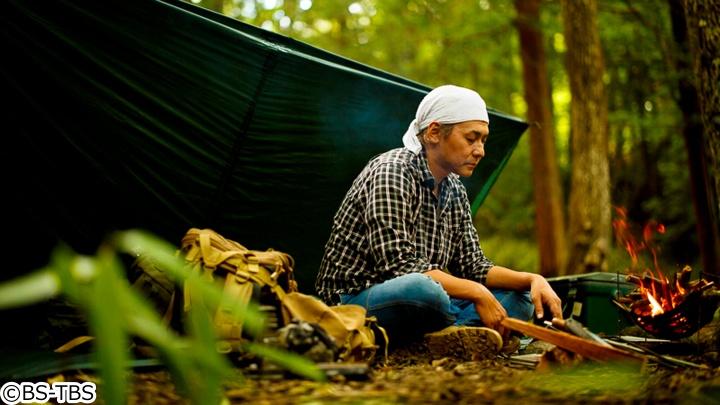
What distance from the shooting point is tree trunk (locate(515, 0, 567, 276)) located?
9.68 metres

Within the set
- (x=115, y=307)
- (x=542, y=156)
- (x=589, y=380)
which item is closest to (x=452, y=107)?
(x=589, y=380)

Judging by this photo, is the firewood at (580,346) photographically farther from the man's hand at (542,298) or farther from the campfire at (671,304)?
the campfire at (671,304)

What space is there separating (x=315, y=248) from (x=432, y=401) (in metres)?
2.29

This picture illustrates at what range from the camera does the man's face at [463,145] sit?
11.5 feet

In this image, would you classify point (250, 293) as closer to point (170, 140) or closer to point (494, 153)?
point (170, 140)

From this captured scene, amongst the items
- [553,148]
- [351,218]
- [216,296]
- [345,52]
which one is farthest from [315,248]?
[345,52]

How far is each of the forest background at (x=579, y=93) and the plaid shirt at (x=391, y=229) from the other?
104cm

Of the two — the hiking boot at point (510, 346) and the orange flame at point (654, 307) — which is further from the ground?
the orange flame at point (654, 307)

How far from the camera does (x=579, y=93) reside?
7.61 m

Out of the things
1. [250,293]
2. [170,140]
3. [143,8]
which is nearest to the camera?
[250,293]

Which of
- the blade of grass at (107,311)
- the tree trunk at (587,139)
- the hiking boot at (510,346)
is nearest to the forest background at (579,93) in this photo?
the tree trunk at (587,139)

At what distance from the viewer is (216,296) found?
4.41ft

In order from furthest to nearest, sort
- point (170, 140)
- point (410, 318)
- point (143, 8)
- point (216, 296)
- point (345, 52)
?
point (345, 52) < point (170, 140) < point (143, 8) < point (410, 318) < point (216, 296)

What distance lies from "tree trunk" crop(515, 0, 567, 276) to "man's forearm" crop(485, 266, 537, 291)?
19.9 feet
